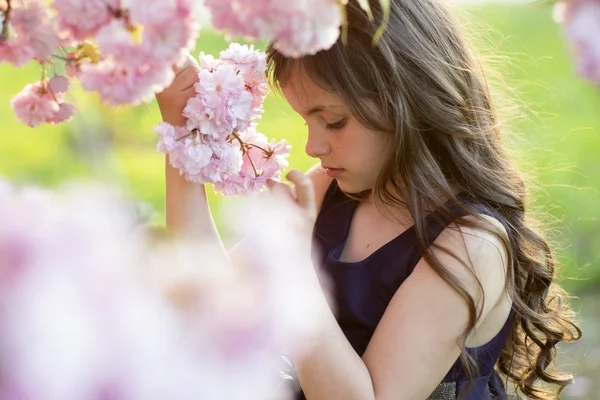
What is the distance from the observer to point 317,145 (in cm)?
122

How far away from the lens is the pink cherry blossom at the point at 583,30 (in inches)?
18.9

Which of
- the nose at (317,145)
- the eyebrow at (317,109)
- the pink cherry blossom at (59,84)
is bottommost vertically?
the nose at (317,145)

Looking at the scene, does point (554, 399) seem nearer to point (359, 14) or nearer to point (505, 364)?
point (505, 364)

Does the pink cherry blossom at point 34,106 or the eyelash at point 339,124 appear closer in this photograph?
the pink cherry blossom at point 34,106

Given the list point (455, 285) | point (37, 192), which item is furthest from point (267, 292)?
point (455, 285)

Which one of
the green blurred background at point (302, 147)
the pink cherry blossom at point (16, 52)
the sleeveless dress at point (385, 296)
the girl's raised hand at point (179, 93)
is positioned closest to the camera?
the pink cherry blossom at point (16, 52)

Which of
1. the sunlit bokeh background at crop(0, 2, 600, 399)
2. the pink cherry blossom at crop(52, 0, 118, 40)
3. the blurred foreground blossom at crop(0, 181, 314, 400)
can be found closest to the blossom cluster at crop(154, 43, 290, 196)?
the pink cherry blossom at crop(52, 0, 118, 40)

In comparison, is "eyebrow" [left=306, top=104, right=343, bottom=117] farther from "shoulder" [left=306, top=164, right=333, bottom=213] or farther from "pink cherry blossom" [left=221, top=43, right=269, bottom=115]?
"shoulder" [left=306, top=164, right=333, bottom=213]

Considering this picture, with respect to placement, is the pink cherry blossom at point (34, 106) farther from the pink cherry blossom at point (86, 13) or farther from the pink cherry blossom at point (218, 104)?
the pink cherry blossom at point (86, 13)

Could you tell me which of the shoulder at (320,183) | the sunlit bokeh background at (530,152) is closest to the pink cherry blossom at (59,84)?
the shoulder at (320,183)

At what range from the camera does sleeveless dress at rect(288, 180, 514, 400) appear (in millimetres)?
1344

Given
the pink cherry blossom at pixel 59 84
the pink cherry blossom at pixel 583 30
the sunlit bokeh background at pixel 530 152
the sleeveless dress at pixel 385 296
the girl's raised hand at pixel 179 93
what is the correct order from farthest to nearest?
the sunlit bokeh background at pixel 530 152
the sleeveless dress at pixel 385 296
the girl's raised hand at pixel 179 93
the pink cherry blossom at pixel 59 84
the pink cherry blossom at pixel 583 30

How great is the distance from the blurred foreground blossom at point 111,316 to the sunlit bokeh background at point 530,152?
1351 mm

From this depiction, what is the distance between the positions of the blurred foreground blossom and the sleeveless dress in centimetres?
91
